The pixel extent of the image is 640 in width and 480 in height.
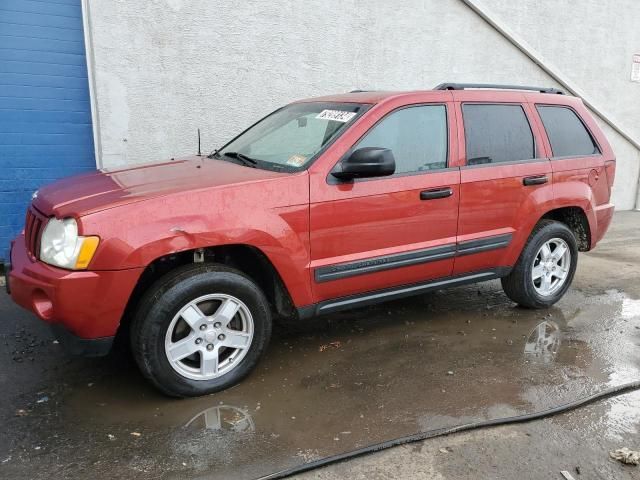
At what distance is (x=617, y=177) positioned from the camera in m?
10.2

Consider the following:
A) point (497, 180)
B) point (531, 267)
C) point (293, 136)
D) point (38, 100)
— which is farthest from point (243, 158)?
point (38, 100)

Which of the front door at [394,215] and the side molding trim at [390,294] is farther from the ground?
the front door at [394,215]

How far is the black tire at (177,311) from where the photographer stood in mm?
3053

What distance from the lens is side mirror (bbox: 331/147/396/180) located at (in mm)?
3414

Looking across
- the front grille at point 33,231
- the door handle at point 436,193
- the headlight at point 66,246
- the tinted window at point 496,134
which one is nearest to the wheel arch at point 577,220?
the tinted window at point 496,134

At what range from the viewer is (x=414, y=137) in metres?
3.92

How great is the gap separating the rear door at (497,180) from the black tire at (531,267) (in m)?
0.13

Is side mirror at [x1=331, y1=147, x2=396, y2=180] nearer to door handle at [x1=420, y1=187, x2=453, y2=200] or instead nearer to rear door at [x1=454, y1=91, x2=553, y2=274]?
door handle at [x1=420, y1=187, x2=453, y2=200]

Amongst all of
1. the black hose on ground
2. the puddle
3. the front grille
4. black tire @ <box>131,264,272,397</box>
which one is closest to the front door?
black tire @ <box>131,264,272,397</box>

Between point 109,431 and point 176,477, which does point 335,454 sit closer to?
point 176,477

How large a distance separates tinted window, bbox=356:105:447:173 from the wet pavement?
1332 millimetres

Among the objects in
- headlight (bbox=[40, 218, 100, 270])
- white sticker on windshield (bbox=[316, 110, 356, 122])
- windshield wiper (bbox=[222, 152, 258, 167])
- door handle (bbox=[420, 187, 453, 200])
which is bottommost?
headlight (bbox=[40, 218, 100, 270])

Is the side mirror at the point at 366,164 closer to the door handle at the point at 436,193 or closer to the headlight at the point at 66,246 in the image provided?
the door handle at the point at 436,193

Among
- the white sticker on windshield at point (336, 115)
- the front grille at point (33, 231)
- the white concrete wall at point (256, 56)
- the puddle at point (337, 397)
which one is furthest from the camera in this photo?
the white concrete wall at point (256, 56)
